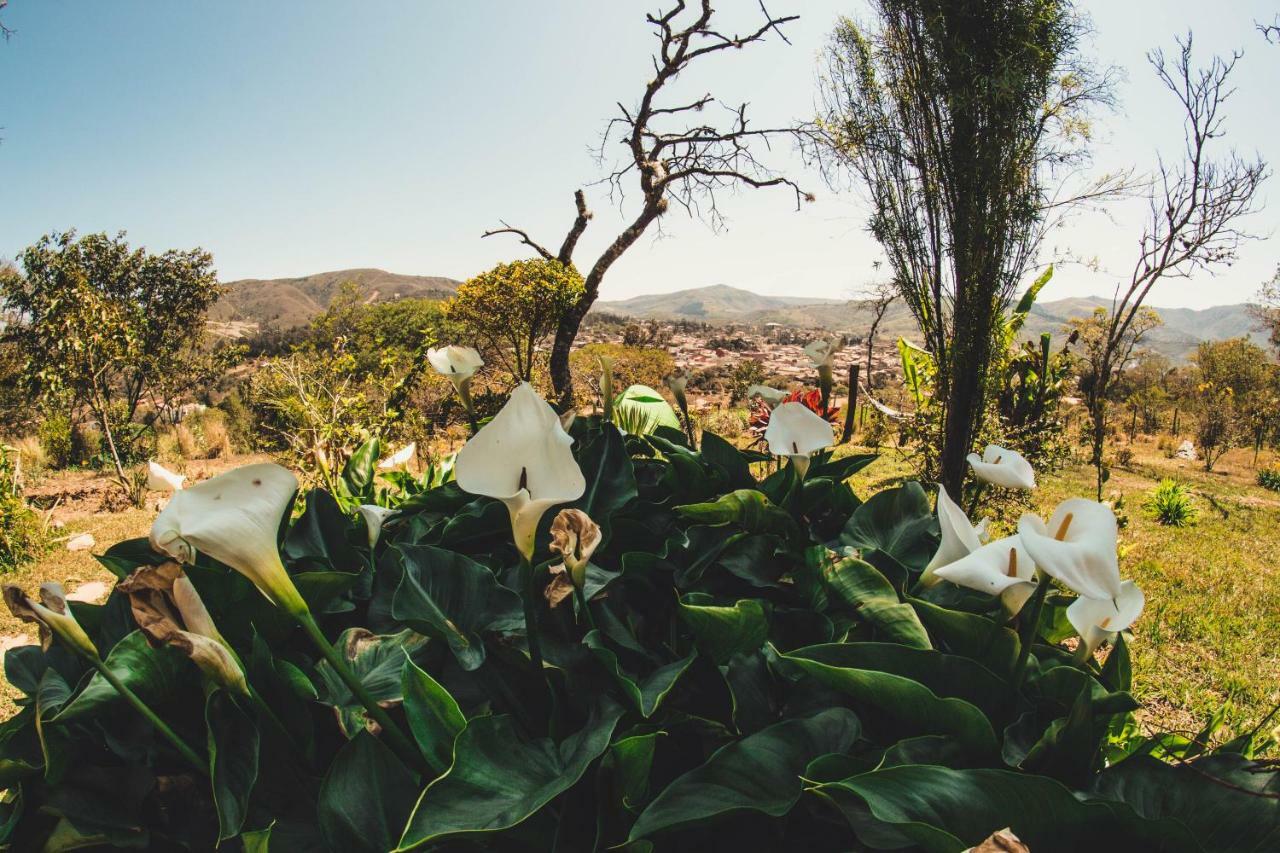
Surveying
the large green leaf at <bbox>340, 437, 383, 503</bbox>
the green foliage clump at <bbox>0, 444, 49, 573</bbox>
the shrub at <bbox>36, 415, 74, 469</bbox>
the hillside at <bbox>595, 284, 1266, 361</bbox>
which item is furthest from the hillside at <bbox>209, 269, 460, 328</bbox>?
the large green leaf at <bbox>340, 437, 383, 503</bbox>

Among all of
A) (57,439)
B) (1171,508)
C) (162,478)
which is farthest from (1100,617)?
(57,439)

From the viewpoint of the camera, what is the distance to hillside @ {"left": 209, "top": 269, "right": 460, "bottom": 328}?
65.0 meters

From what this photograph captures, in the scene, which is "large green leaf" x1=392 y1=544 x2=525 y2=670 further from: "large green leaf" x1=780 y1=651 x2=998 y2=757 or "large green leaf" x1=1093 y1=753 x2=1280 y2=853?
"large green leaf" x1=1093 y1=753 x2=1280 y2=853

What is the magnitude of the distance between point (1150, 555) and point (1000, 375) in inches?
79.8

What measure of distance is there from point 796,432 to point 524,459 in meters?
0.51

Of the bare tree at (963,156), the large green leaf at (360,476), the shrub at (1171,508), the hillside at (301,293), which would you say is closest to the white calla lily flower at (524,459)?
the large green leaf at (360,476)

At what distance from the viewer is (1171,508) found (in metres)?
7.24

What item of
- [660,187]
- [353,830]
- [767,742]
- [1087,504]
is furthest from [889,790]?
[660,187]

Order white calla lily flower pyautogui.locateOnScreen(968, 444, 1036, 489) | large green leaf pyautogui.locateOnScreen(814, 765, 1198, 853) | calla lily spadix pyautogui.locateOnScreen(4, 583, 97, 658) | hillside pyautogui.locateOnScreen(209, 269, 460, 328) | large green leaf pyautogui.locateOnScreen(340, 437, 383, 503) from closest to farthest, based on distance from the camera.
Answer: large green leaf pyautogui.locateOnScreen(814, 765, 1198, 853) → calla lily spadix pyautogui.locateOnScreen(4, 583, 97, 658) → white calla lily flower pyautogui.locateOnScreen(968, 444, 1036, 489) → large green leaf pyautogui.locateOnScreen(340, 437, 383, 503) → hillside pyautogui.locateOnScreen(209, 269, 460, 328)

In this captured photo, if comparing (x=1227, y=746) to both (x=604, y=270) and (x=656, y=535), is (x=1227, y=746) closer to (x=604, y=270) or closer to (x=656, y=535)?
(x=656, y=535)

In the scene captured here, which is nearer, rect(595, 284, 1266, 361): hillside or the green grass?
the green grass

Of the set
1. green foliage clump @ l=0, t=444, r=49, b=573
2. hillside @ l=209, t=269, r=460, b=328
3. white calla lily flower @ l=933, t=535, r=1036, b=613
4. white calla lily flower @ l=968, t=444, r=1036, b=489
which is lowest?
green foliage clump @ l=0, t=444, r=49, b=573

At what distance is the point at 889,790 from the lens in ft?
1.79

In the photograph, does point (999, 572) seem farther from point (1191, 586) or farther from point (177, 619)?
point (1191, 586)
